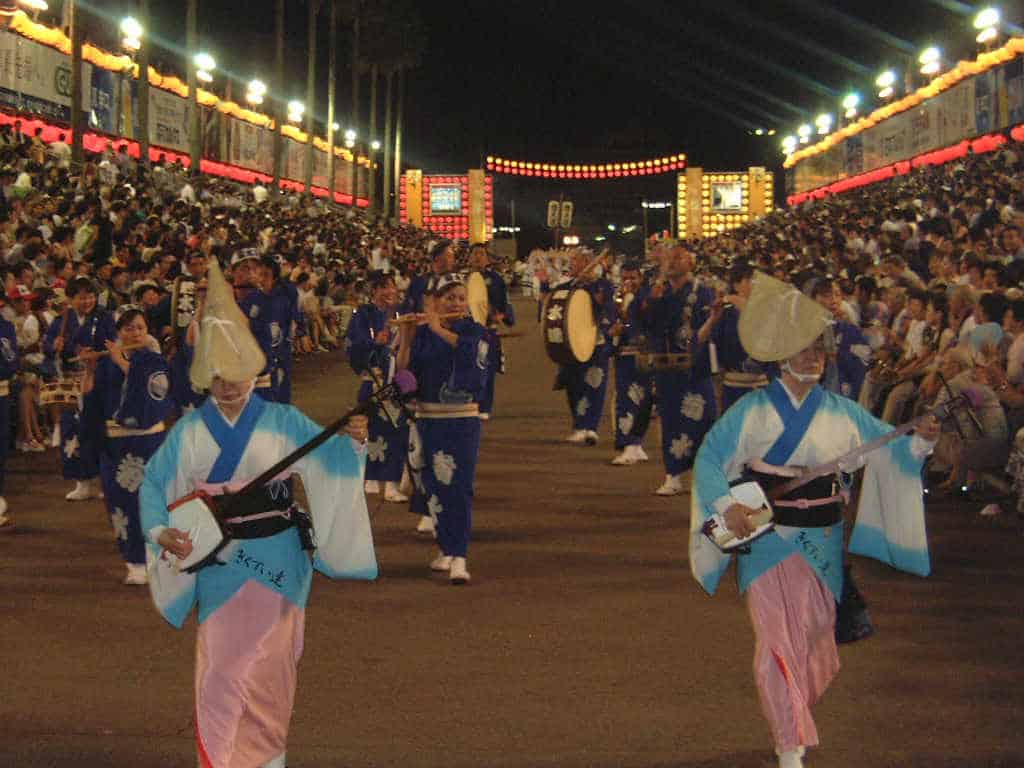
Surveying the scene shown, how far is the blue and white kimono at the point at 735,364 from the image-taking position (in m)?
11.6

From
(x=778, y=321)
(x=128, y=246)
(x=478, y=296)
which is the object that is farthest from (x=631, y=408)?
(x=778, y=321)

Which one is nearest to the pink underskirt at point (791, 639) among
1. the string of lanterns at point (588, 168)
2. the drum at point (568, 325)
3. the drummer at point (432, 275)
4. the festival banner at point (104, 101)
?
the drummer at point (432, 275)

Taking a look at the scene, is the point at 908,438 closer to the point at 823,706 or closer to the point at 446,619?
the point at 823,706

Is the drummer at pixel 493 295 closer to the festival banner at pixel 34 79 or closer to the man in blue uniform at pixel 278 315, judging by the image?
the man in blue uniform at pixel 278 315

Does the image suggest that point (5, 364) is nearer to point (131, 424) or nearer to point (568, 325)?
point (131, 424)

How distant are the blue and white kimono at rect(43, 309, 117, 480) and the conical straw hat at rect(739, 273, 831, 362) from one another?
5.33 metres

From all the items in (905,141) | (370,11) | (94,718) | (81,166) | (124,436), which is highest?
(370,11)

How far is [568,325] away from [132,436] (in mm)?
6396

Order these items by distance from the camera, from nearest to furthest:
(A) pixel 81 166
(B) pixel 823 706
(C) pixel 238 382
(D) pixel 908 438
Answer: (C) pixel 238 382, (D) pixel 908 438, (B) pixel 823 706, (A) pixel 81 166

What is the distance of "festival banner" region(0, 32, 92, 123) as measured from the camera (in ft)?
98.4

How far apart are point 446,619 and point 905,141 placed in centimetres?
3776

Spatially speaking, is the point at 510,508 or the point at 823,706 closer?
the point at 823,706

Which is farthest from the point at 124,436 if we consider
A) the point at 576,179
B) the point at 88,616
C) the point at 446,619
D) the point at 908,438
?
the point at 576,179

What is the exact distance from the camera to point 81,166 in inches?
1101
